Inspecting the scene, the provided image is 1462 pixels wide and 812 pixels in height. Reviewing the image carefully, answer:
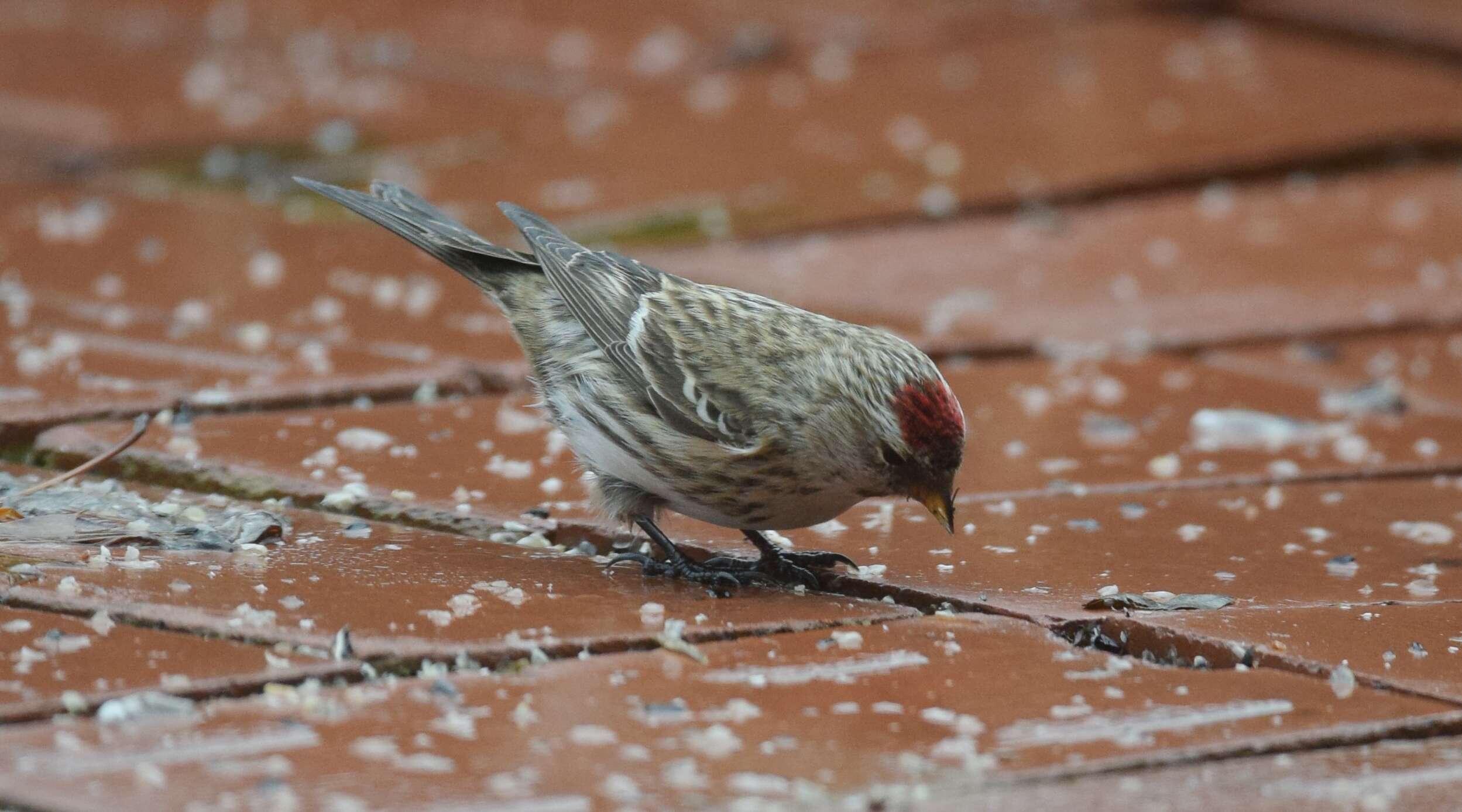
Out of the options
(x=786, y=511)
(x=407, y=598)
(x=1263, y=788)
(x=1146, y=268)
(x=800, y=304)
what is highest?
(x=1146, y=268)

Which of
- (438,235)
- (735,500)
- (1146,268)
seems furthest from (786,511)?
(1146,268)

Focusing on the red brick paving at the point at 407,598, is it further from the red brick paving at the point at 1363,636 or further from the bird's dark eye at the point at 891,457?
the red brick paving at the point at 1363,636

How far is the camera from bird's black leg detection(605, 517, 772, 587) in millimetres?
3205

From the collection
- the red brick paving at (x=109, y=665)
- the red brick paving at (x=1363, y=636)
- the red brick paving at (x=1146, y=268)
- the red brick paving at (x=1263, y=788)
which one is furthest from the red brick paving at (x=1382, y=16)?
the red brick paving at (x=109, y=665)

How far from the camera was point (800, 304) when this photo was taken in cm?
508

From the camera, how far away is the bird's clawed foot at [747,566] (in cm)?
320

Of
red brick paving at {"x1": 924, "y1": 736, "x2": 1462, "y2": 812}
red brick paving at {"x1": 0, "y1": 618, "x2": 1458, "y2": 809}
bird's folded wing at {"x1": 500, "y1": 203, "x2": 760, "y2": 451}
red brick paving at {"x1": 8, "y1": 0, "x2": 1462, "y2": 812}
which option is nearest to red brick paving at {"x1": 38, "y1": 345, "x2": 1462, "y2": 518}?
red brick paving at {"x1": 8, "y1": 0, "x2": 1462, "y2": 812}

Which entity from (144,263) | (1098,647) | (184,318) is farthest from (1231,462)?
(144,263)

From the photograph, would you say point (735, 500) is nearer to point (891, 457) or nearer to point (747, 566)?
point (747, 566)

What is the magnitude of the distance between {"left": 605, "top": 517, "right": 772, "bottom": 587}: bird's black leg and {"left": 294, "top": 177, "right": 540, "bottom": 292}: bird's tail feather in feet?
2.54

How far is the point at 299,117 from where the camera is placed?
7.23m

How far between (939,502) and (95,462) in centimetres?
141

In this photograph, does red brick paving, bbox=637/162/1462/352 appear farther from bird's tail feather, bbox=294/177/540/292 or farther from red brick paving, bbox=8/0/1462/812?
bird's tail feather, bbox=294/177/540/292

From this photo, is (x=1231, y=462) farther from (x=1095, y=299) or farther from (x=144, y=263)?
(x=144, y=263)
